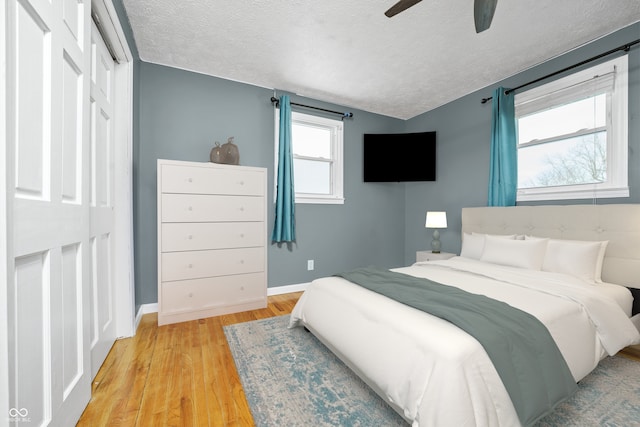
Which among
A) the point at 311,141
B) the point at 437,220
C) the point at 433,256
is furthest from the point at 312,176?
the point at 433,256

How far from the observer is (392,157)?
3953 mm

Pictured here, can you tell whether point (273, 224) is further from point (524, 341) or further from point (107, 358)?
point (524, 341)

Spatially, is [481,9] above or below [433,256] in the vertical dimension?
above

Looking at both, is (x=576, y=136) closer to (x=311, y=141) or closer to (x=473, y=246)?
(x=473, y=246)

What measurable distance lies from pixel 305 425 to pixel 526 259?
2.18 meters

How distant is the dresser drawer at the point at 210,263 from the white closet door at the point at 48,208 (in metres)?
1.05

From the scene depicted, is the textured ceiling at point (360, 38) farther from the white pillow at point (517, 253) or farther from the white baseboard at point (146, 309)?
the white baseboard at point (146, 309)

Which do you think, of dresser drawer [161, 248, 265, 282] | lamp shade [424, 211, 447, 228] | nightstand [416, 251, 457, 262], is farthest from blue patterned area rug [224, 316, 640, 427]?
lamp shade [424, 211, 447, 228]

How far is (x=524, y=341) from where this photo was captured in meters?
1.18

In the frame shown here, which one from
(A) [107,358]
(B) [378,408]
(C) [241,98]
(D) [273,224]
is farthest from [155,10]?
(B) [378,408]

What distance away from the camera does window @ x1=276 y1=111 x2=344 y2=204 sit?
356 cm

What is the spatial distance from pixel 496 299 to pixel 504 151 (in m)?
2.06

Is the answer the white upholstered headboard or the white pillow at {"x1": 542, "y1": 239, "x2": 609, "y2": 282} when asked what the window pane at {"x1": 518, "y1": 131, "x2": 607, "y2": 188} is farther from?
the white pillow at {"x1": 542, "y1": 239, "x2": 609, "y2": 282}

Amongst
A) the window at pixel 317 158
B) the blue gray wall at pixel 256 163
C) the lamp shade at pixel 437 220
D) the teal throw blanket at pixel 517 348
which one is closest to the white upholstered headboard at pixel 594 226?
the lamp shade at pixel 437 220
